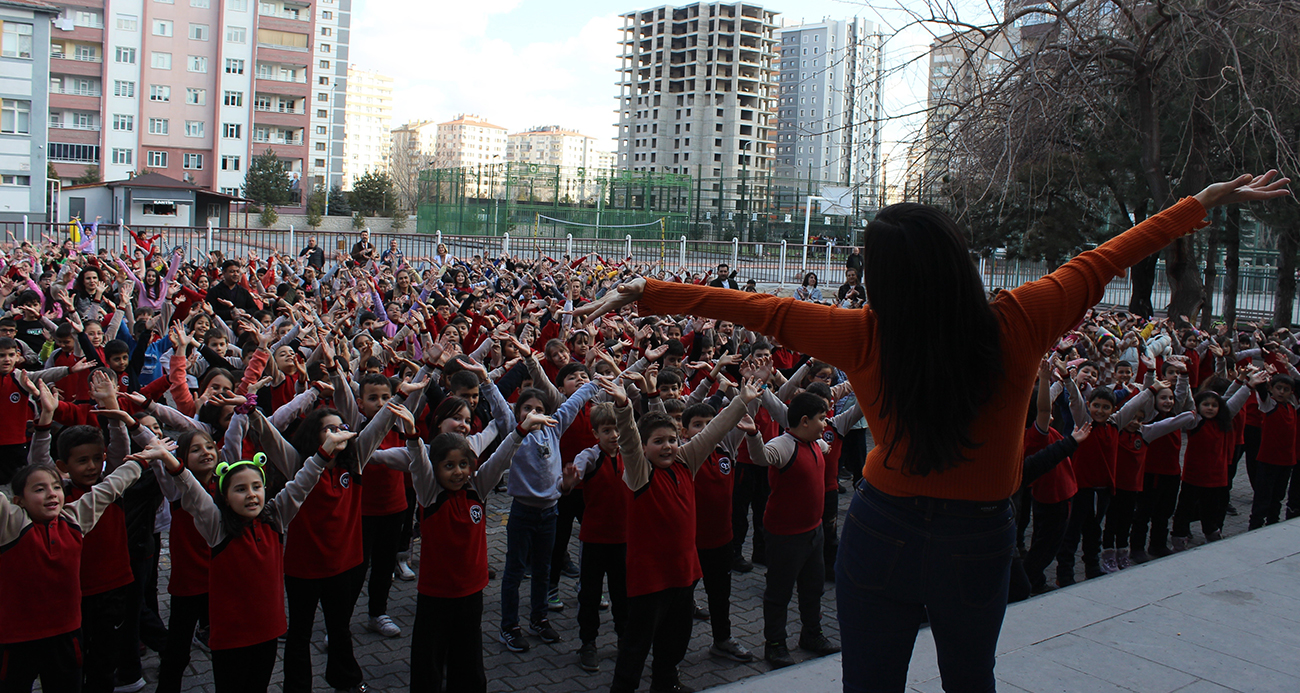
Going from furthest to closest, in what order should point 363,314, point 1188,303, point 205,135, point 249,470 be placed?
point 205,135
point 1188,303
point 363,314
point 249,470

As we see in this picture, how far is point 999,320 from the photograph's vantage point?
2139mm

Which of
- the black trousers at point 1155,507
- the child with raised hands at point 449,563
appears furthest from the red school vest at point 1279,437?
the child with raised hands at point 449,563

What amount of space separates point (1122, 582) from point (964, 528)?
334cm

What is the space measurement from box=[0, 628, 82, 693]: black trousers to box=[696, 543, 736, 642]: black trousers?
2908mm

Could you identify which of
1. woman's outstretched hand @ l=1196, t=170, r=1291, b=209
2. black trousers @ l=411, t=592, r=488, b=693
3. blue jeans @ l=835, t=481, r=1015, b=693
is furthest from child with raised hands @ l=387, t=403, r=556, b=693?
woman's outstretched hand @ l=1196, t=170, r=1291, b=209

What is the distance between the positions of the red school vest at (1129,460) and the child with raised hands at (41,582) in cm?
646

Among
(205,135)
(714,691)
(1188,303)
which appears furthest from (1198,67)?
(205,135)

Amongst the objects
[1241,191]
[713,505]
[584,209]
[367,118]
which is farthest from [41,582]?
[367,118]

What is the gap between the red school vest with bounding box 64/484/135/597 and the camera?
420 centimetres

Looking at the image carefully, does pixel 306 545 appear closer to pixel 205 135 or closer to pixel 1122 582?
pixel 1122 582

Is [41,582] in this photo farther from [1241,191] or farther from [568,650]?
[1241,191]

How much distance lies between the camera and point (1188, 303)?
1534 centimetres

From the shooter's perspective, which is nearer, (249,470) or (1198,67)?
(249,470)

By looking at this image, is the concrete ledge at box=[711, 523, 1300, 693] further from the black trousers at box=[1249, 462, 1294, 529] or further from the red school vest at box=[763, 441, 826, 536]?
the black trousers at box=[1249, 462, 1294, 529]
